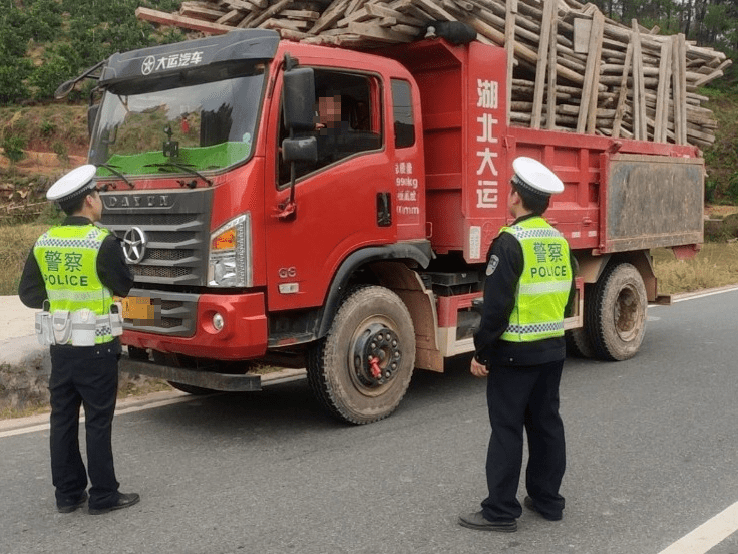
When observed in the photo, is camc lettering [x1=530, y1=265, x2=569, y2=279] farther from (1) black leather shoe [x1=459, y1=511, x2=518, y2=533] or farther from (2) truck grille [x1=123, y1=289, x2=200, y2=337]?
(2) truck grille [x1=123, y1=289, x2=200, y2=337]

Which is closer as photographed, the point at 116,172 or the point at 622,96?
the point at 116,172

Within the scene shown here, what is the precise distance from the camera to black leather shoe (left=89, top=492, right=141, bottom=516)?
4.11 meters

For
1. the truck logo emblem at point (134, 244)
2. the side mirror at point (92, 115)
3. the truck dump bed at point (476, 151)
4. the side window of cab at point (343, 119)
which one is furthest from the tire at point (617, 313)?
the side mirror at point (92, 115)

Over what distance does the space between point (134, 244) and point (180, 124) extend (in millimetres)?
835

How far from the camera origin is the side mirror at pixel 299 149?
482 cm

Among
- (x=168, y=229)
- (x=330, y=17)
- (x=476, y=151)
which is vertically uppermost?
(x=330, y=17)

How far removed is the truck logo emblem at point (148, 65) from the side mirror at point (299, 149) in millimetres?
1259

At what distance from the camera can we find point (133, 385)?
676 cm

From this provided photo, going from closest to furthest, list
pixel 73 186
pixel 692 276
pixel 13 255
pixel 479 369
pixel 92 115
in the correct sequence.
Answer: pixel 479 369
pixel 73 186
pixel 92 115
pixel 692 276
pixel 13 255

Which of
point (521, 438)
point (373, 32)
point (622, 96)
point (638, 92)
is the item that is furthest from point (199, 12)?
point (521, 438)

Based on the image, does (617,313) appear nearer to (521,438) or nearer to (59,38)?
(521,438)

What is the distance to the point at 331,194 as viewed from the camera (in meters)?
5.34

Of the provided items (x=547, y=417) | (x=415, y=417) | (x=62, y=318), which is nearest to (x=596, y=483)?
(x=547, y=417)

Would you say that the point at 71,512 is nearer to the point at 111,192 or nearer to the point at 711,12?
the point at 111,192
